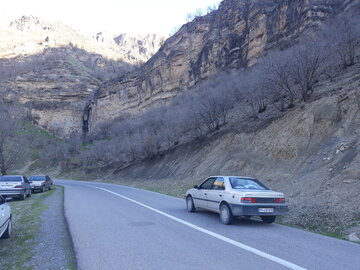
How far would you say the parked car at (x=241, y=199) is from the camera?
9.41 meters

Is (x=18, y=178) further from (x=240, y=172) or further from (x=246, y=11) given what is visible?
(x=246, y=11)

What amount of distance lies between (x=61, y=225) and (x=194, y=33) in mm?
60456

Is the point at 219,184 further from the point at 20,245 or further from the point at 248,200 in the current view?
the point at 20,245

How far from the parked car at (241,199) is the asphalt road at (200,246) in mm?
420

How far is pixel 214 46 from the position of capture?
57.7 meters

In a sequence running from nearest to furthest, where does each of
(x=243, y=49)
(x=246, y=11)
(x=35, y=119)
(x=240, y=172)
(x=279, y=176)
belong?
(x=279, y=176)
(x=240, y=172)
(x=243, y=49)
(x=246, y=11)
(x=35, y=119)

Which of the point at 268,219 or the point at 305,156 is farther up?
the point at 305,156

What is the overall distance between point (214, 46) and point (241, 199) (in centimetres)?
5152

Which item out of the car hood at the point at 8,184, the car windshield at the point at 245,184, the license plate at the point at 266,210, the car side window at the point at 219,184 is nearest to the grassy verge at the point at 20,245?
the car side window at the point at 219,184

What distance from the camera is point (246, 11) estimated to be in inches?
2186

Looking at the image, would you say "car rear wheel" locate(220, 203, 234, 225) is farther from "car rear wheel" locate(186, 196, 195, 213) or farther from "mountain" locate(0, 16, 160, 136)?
"mountain" locate(0, 16, 160, 136)

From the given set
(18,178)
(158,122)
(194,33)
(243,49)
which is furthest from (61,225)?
(194,33)

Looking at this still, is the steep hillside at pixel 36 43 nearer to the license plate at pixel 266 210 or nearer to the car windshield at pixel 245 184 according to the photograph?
the car windshield at pixel 245 184

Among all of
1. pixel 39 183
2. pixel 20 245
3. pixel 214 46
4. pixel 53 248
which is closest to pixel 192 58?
pixel 214 46
